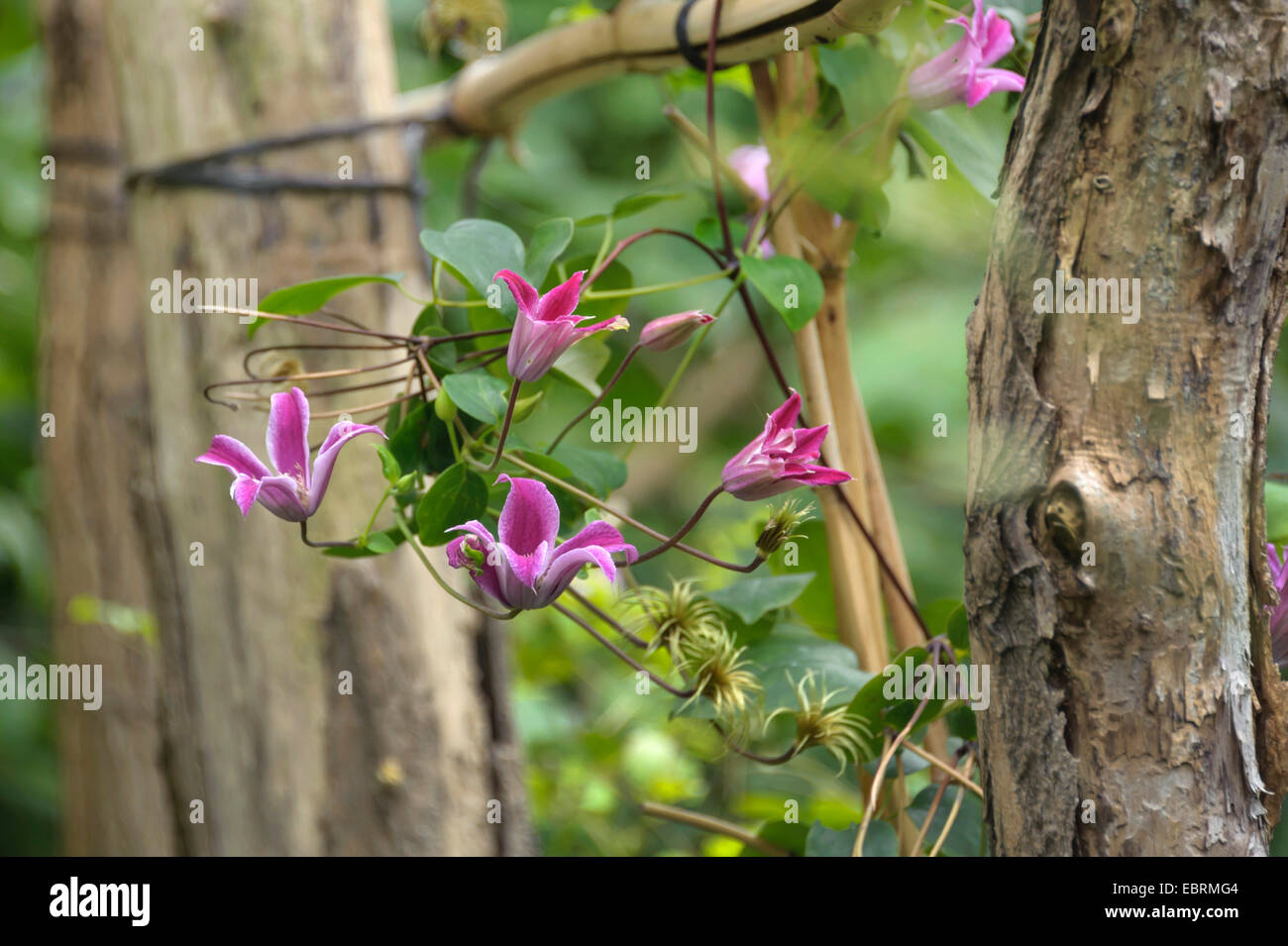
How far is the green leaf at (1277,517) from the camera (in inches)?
16.4

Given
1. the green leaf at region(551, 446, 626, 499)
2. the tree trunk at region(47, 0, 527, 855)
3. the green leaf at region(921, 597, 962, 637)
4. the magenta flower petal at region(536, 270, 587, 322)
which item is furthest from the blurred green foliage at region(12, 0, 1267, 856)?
the magenta flower petal at region(536, 270, 587, 322)

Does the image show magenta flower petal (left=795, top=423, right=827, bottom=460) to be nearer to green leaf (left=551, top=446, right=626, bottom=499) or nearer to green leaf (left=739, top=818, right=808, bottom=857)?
green leaf (left=551, top=446, right=626, bottom=499)

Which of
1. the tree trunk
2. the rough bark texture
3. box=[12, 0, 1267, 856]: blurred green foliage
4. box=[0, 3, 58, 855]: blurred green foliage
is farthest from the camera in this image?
box=[0, 3, 58, 855]: blurred green foliage

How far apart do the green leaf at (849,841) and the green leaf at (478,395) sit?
0.71 ft

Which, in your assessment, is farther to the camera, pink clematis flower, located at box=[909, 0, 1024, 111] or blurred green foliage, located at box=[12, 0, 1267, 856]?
blurred green foliage, located at box=[12, 0, 1267, 856]

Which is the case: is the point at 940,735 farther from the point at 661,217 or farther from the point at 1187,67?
the point at 661,217

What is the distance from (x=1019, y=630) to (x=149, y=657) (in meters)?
1.24

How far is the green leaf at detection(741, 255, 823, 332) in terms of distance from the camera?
42 centimetres

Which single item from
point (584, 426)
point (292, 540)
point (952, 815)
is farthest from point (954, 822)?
point (584, 426)

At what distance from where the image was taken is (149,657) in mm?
1296

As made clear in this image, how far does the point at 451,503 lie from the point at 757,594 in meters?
0.17

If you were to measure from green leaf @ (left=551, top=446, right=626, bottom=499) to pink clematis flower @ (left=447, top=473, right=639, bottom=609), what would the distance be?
2.9 inches

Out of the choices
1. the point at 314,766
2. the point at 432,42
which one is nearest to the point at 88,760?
the point at 314,766

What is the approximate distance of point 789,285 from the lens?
1.40ft
